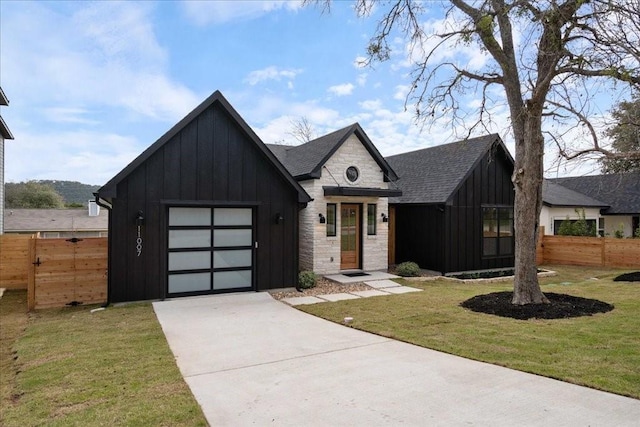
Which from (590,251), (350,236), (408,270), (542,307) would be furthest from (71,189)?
(542,307)

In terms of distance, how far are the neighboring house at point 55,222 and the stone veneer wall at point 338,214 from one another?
626 inches

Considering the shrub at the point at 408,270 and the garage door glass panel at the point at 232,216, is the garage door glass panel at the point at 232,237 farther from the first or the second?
the shrub at the point at 408,270

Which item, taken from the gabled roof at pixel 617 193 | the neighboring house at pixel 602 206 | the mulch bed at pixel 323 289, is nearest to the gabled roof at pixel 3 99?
the mulch bed at pixel 323 289

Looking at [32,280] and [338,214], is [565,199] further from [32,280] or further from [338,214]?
[32,280]

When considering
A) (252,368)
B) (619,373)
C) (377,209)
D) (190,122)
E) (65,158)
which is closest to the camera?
(619,373)

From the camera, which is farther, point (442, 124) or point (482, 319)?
point (442, 124)

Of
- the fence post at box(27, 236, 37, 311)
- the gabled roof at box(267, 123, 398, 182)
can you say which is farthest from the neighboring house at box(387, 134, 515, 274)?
the fence post at box(27, 236, 37, 311)

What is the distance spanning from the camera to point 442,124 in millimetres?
10000

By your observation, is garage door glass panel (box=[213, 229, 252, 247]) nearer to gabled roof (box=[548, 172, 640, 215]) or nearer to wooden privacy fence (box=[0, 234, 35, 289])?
wooden privacy fence (box=[0, 234, 35, 289])

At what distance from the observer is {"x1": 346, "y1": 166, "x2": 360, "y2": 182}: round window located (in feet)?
44.0

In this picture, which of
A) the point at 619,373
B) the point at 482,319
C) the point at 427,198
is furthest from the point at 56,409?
the point at 427,198

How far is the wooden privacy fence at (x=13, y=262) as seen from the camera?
1166 cm

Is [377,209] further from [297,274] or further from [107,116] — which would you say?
[107,116]

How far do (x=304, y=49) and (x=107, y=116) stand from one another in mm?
9766
